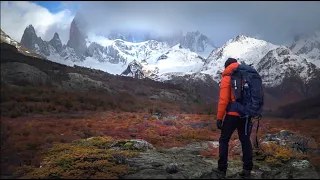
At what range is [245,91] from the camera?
748cm

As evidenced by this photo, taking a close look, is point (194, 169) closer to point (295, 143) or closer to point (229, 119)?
point (229, 119)

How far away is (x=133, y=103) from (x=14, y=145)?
45.1m

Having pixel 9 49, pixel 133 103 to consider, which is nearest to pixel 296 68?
pixel 133 103

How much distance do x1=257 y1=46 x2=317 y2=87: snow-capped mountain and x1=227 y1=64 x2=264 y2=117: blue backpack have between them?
78.5 m

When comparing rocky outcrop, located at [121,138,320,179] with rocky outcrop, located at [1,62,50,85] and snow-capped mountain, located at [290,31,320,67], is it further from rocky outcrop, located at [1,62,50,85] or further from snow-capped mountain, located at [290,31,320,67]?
rocky outcrop, located at [1,62,50,85]

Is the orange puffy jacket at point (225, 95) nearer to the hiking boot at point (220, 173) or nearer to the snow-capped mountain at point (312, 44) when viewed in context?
the hiking boot at point (220, 173)

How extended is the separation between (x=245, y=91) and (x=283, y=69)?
11853cm

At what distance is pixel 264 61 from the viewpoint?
5226 inches

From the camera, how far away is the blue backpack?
7430 mm

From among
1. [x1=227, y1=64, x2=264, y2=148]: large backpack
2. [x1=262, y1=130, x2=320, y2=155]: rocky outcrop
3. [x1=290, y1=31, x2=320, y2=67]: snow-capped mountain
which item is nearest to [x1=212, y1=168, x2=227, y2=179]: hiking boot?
[x1=227, y1=64, x2=264, y2=148]: large backpack

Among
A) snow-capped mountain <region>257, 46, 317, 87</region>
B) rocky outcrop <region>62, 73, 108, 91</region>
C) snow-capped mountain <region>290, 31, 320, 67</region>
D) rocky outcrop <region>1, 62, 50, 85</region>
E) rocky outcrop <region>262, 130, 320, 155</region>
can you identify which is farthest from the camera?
snow-capped mountain <region>257, 46, 317, 87</region>

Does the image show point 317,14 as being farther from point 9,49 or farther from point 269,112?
point 9,49

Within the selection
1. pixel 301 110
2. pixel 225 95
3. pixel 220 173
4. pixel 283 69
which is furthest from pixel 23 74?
pixel 283 69

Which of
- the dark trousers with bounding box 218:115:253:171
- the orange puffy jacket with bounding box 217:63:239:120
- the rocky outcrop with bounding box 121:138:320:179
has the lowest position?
the rocky outcrop with bounding box 121:138:320:179
